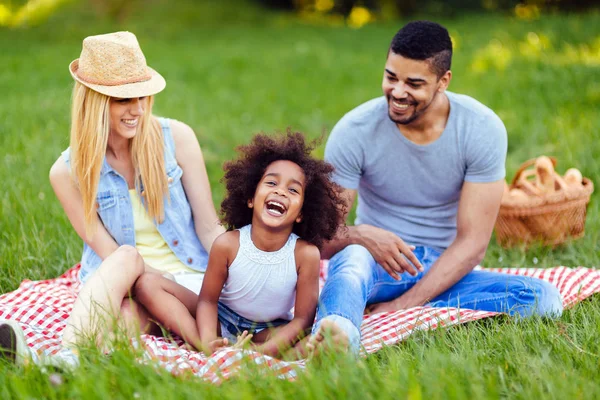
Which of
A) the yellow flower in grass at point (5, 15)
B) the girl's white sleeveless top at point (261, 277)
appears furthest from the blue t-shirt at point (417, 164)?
the yellow flower in grass at point (5, 15)

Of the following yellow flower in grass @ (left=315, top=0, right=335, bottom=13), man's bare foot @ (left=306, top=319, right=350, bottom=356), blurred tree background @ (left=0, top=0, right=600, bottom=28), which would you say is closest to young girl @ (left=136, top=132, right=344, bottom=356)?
man's bare foot @ (left=306, top=319, right=350, bottom=356)

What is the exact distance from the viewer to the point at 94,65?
11.7 ft

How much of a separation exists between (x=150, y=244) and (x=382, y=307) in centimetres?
129

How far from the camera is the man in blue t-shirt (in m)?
3.76

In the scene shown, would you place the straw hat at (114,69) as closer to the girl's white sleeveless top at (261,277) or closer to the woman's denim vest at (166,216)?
the woman's denim vest at (166,216)

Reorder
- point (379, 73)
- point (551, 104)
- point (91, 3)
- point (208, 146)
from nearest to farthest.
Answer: point (208, 146) → point (551, 104) → point (379, 73) → point (91, 3)

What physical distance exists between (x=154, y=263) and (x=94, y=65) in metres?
1.06

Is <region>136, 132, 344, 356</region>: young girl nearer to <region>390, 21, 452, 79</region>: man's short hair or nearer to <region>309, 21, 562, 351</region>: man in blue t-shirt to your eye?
<region>309, 21, 562, 351</region>: man in blue t-shirt

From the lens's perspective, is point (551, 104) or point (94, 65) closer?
point (94, 65)

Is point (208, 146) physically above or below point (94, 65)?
below

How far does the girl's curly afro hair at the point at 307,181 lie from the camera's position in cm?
347

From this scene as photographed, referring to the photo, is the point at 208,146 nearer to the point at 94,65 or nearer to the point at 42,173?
the point at 42,173

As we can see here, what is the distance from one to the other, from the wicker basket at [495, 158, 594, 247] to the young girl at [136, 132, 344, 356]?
1735mm

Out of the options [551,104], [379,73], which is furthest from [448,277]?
[379,73]
